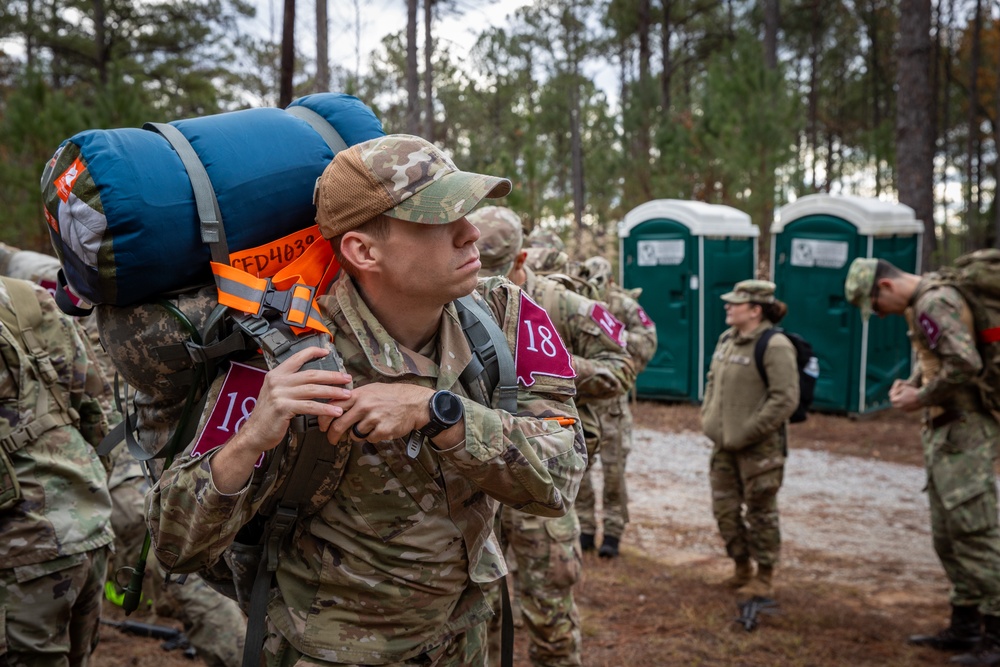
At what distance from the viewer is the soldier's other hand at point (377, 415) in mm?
1632

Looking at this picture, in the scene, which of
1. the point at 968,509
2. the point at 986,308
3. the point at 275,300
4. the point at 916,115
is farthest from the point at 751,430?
the point at 916,115

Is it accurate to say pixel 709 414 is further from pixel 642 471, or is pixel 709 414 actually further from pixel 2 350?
pixel 2 350

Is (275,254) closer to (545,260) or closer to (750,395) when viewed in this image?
(545,260)

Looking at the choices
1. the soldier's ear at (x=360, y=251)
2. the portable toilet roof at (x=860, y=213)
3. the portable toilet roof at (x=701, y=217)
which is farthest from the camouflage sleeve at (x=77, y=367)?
the portable toilet roof at (x=860, y=213)

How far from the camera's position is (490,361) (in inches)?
77.2

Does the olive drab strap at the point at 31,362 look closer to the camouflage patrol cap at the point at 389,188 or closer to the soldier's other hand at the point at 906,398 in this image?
the camouflage patrol cap at the point at 389,188

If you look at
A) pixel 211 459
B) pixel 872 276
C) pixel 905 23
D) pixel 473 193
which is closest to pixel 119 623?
pixel 211 459

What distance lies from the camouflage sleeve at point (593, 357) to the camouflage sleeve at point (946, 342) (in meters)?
1.91

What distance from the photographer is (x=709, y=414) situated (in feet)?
18.7

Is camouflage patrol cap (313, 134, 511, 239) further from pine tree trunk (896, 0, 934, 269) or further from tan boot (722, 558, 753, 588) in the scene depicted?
pine tree trunk (896, 0, 934, 269)

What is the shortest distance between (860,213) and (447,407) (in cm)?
986

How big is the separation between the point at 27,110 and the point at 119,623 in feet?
21.4

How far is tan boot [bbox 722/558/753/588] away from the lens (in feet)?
18.7

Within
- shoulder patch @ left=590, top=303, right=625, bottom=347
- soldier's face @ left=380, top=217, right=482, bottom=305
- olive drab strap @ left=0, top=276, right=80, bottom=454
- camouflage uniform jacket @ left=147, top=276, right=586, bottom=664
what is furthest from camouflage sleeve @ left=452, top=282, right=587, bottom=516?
shoulder patch @ left=590, top=303, right=625, bottom=347
